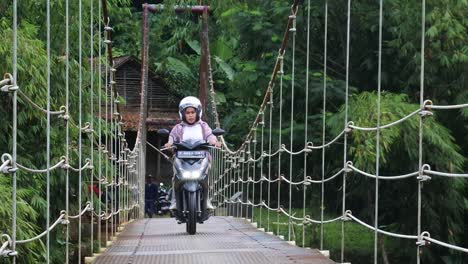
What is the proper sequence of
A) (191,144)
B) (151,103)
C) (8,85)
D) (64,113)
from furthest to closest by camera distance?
(151,103) → (191,144) → (64,113) → (8,85)

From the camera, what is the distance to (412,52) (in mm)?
9375

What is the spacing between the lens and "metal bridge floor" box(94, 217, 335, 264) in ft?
12.3

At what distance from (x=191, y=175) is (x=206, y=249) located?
1065mm

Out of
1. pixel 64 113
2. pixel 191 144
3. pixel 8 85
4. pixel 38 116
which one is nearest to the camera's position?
pixel 8 85

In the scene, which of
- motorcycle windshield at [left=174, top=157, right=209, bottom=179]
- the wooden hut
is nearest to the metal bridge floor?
motorcycle windshield at [left=174, top=157, right=209, bottom=179]

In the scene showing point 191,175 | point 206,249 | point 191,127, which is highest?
point 191,127

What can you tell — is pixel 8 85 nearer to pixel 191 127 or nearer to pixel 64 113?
pixel 64 113

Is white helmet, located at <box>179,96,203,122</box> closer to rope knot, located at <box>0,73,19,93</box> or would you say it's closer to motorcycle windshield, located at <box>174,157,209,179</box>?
motorcycle windshield, located at <box>174,157,209,179</box>

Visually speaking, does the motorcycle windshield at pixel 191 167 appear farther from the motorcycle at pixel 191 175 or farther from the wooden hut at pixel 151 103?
the wooden hut at pixel 151 103

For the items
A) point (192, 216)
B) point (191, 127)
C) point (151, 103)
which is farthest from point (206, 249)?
point (151, 103)

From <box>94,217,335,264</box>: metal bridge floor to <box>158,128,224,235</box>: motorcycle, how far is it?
114 millimetres

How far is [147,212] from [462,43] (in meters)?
5.64

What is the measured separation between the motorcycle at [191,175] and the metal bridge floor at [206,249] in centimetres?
11

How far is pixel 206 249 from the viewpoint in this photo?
424cm
